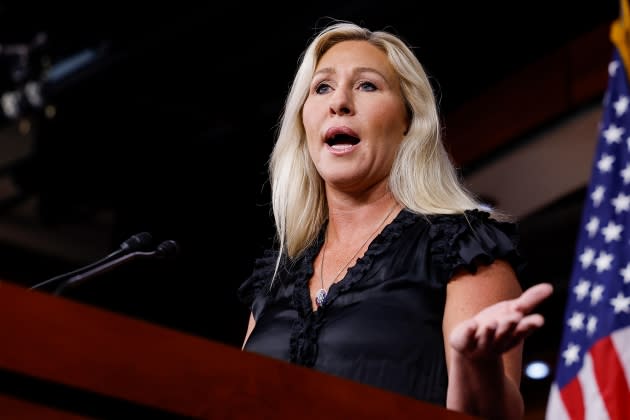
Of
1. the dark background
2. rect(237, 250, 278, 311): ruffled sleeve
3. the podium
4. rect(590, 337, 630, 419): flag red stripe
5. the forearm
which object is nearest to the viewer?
the podium

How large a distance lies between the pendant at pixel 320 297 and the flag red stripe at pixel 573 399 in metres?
1.15

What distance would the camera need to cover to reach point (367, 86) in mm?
1813

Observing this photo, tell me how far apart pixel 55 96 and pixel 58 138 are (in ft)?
0.95

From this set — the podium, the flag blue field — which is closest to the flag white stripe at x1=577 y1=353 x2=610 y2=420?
the flag blue field

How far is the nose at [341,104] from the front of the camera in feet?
5.79

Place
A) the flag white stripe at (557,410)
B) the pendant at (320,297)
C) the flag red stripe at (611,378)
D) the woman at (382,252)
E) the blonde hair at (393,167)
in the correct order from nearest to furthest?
the woman at (382,252) → the pendant at (320,297) → the blonde hair at (393,167) → the flag red stripe at (611,378) → the flag white stripe at (557,410)

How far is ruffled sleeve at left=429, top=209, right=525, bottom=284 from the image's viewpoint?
1509mm

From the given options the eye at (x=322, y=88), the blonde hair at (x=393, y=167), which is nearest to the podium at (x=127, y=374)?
the blonde hair at (x=393, y=167)

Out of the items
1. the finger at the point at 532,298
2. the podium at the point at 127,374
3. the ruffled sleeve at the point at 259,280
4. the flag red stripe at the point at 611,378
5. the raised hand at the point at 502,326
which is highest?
the flag red stripe at the point at 611,378

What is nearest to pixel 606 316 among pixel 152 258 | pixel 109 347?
pixel 152 258

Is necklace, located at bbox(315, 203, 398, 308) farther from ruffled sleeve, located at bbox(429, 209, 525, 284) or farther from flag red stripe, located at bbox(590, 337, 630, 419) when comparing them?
flag red stripe, located at bbox(590, 337, 630, 419)

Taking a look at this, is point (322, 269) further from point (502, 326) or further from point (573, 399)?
point (573, 399)

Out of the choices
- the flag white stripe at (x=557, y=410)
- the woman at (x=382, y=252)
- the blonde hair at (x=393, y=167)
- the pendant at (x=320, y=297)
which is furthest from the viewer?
the flag white stripe at (x=557, y=410)

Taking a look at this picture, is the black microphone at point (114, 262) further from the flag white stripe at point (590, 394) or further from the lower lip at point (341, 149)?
the flag white stripe at point (590, 394)
